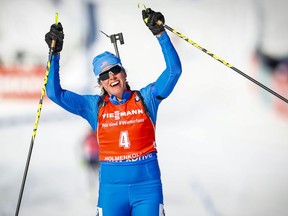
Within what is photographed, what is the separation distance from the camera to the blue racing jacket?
301cm

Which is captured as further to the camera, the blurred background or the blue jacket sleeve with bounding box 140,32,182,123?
the blurred background

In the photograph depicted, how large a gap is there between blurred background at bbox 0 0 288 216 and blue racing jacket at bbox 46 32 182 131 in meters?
2.13

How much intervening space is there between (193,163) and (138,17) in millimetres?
1481

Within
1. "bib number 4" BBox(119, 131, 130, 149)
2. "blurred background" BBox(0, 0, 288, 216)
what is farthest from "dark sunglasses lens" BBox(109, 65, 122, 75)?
"blurred background" BBox(0, 0, 288, 216)

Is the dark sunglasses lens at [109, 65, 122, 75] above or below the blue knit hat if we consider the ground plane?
below

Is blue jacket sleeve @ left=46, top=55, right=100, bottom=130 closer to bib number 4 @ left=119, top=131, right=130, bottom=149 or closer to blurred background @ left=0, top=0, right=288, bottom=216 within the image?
bib number 4 @ left=119, top=131, right=130, bottom=149

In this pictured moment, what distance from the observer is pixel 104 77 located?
10.1ft

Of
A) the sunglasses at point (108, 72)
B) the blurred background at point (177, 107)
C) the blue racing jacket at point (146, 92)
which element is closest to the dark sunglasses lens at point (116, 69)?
the sunglasses at point (108, 72)

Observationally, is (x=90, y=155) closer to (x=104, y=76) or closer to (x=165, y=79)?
(x=104, y=76)

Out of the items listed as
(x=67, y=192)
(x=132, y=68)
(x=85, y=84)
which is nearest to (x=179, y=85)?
(x=132, y=68)

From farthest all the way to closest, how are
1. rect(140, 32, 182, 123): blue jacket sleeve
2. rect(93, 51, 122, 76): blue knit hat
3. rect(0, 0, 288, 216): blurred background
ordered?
1. rect(0, 0, 288, 216): blurred background
2. rect(93, 51, 122, 76): blue knit hat
3. rect(140, 32, 182, 123): blue jacket sleeve

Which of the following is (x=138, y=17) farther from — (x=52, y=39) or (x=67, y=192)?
(x=52, y=39)

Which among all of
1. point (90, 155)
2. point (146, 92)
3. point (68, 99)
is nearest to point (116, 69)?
point (146, 92)

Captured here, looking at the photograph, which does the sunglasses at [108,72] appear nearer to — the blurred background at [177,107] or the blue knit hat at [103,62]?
the blue knit hat at [103,62]
